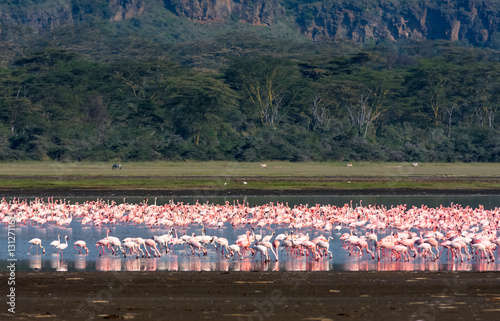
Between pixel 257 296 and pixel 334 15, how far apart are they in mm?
163136

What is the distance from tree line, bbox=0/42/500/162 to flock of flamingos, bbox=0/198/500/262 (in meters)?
35.9

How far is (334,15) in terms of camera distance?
562 ft

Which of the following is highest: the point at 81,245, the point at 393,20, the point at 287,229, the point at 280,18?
the point at 280,18

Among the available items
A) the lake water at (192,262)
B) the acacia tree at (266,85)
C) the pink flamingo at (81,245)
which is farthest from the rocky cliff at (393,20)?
the pink flamingo at (81,245)

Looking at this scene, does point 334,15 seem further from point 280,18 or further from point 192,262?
point 192,262

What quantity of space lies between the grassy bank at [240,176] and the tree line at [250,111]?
15.4 ft

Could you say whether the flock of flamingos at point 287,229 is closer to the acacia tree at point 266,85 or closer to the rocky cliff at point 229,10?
the acacia tree at point 266,85

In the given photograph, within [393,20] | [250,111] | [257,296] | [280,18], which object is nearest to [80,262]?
[257,296]

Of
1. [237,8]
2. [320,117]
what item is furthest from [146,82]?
[237,8]

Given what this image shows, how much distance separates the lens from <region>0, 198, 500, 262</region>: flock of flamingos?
17.7 meters

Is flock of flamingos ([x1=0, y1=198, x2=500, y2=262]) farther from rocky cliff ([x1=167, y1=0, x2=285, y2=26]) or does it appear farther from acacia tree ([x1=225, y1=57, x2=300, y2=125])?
rocky cliff ([x1=167, y1=0, x2=285, y2=26])

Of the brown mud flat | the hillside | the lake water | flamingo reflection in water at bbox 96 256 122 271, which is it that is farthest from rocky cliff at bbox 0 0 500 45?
the brown mud flat

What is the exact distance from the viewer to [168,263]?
657 inches

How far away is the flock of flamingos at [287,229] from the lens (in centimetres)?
1770
